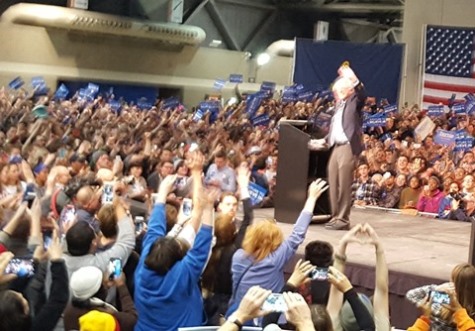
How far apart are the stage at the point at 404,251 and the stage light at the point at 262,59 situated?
48.9ft

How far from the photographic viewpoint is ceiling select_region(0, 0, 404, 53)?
2427 cm

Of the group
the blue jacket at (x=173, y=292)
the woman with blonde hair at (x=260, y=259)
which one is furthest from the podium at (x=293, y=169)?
the blue jacket at (x=173, y=292)

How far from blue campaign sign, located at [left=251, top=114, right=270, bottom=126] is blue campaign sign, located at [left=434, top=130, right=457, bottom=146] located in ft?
9.81

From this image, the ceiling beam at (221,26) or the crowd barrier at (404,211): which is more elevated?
the ceiling beam at (221,26)

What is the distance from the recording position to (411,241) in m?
8.09

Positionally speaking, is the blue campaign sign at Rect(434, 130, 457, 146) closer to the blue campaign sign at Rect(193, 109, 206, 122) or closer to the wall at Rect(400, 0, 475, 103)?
the blue campaign sign at Rect(193, 109, 206, 122)

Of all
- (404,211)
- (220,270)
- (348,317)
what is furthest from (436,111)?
(348,317)

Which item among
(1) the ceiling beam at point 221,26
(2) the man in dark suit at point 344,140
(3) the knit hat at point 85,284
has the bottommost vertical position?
(3) the knit hat at point 85,284

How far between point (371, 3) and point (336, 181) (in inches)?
735

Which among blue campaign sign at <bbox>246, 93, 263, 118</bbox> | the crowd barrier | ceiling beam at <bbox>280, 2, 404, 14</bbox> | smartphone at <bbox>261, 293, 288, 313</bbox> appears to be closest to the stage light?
ceiling beam at <bbox>280, 2, 404, 14</bbox>

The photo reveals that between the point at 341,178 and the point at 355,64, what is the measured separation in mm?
12192

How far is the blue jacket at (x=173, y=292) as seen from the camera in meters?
4.60

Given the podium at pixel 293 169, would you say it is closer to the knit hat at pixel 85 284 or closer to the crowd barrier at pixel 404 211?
the crowd barrier at pixel 404 211

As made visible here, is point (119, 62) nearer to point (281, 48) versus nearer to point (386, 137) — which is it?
point (281, 48)
